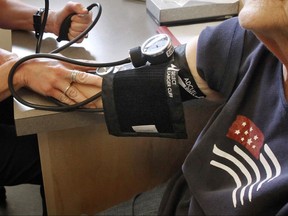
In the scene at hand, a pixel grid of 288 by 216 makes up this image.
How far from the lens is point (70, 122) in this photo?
2.59 feet

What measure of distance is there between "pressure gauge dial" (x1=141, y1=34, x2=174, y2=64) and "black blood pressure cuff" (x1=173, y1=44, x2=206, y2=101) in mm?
20

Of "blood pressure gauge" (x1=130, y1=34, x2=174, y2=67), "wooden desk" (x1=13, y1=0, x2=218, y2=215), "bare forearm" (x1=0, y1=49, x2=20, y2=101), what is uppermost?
"blood pressure gauge" (x1=130, y1=34, x2=174, y2=67)

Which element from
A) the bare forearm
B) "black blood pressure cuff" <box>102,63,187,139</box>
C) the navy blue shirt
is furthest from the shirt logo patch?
the bare forearm

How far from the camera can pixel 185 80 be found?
0.80 meters

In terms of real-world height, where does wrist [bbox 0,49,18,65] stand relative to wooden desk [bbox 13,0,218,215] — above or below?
above

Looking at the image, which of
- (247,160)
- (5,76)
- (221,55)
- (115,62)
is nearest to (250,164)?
(247,160)

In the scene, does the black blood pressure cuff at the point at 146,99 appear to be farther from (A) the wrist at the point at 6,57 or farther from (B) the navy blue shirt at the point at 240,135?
(A) the wrist at the point at 6,57

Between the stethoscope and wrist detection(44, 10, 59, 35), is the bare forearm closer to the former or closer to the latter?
the stethoscope

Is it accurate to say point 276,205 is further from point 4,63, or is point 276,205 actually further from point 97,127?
point 4,63

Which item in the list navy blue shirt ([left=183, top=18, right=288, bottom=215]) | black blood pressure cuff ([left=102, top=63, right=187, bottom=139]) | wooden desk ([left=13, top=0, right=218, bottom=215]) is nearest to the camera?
navy blue shirt ([left=183, top=18, right=288, bottom=215])

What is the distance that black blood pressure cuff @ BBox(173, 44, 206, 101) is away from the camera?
79 centimetres

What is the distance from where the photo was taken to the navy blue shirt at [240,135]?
0.64m

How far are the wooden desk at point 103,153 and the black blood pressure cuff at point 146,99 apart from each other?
90 mm

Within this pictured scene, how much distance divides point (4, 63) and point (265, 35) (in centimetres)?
52
